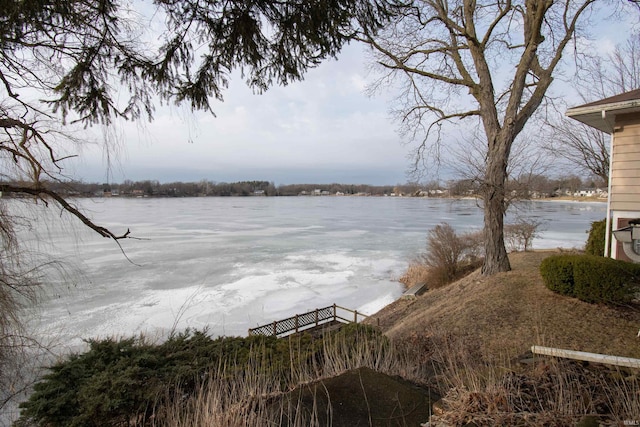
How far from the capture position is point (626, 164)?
712 centimetres

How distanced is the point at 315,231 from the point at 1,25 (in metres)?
33.8

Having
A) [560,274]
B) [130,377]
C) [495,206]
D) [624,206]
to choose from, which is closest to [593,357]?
[130,377]

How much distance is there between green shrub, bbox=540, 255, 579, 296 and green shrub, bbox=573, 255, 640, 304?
262 millimetres

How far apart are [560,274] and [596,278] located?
0.75 m

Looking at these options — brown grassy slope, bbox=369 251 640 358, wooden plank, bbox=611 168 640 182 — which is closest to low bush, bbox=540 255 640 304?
brown grassy slope, bbox=369 251 640 358

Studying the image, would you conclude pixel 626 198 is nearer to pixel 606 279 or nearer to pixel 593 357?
pixel 606 279

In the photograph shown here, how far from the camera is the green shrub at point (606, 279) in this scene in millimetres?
6590

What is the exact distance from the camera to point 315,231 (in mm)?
35969

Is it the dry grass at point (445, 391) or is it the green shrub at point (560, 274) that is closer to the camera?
the dry grass at point (445, 391)

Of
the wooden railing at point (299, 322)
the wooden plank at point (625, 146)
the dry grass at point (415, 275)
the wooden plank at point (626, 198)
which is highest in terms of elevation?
the wooden plank at point (625, 146)

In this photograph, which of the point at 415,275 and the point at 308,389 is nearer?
the point at 308,389

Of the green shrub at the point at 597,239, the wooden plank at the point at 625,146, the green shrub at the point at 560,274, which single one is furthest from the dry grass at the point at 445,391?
the green shrub at the point at 597,239

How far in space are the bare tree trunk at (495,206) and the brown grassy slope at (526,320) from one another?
0.59m

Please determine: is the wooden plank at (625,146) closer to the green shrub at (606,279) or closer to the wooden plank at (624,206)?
the wooden plank at (624,206)
